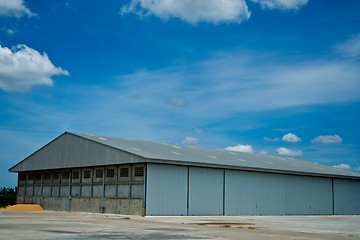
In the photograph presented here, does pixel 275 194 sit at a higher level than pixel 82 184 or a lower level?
lower

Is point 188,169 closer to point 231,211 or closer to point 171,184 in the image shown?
point 171,184

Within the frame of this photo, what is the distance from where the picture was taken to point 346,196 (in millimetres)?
45406

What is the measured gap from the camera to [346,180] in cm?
4581

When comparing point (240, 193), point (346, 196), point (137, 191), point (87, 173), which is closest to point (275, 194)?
point (240, 193)

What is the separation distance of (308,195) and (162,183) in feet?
57.9

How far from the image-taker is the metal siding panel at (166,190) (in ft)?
96.6

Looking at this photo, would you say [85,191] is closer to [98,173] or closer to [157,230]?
[98,173]

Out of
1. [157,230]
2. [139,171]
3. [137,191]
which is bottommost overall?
[157,230]

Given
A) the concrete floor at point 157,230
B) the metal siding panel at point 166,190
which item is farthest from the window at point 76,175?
the concrete floor at point 157,230

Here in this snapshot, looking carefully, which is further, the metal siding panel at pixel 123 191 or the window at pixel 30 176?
the window at pixel 30 176

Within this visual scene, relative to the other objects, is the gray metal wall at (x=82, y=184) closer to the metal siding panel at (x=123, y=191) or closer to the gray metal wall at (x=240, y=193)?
the metal siding panel at (x=123, y=191)

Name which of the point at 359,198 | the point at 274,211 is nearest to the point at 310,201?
the point at 274,211

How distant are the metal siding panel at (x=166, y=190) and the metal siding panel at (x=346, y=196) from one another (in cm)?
2040

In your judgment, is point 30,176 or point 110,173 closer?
point 110,173
